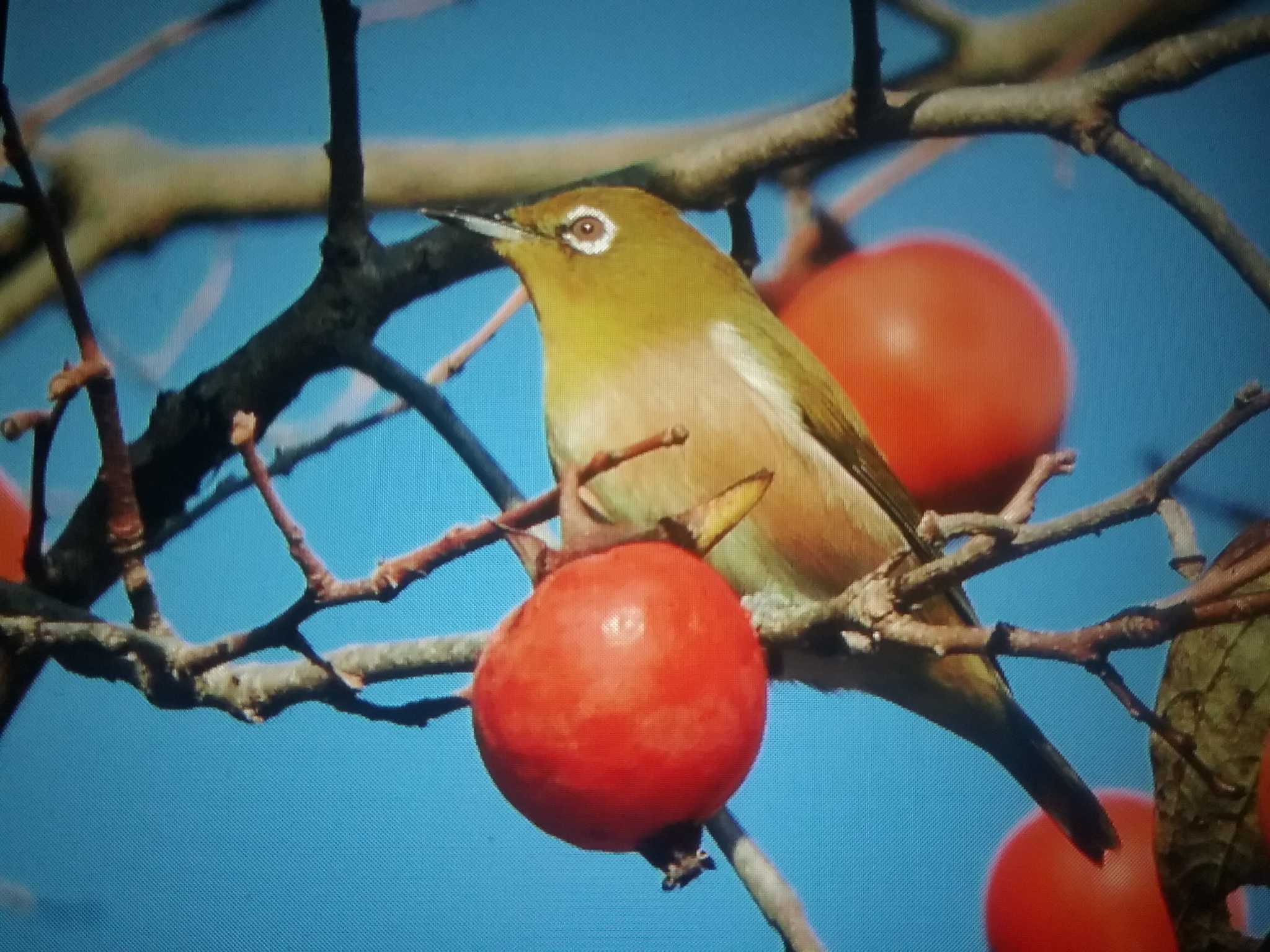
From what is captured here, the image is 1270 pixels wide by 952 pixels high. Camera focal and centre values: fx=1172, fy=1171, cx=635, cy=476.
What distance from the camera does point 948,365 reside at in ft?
2.51

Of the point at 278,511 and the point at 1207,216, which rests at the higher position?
the point at 1207,216

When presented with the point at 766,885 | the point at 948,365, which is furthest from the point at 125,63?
the point at 766,885

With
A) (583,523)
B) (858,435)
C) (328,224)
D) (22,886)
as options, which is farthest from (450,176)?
(22,886)

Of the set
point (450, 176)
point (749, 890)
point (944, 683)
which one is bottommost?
point (749, 890)

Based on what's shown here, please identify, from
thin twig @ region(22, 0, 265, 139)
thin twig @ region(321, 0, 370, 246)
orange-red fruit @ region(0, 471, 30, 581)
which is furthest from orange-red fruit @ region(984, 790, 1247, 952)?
thin twig @ region(22, 0, 265, 139)

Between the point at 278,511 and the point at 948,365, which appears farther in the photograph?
the point at 948,365

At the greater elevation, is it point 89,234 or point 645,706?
point 89,234

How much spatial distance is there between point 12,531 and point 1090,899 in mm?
802

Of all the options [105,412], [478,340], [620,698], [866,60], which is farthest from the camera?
[478,340]

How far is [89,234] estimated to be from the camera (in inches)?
37.2

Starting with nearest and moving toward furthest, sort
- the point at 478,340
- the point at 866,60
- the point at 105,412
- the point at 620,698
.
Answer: the point at 620,698 < the point at 105,412 < the point at 866,60 < the point at 478,340

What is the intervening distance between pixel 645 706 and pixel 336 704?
0.97 feet

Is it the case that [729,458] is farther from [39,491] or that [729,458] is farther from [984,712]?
[39,491]

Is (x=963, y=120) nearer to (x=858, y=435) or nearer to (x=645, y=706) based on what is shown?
(x=858, y=435)
